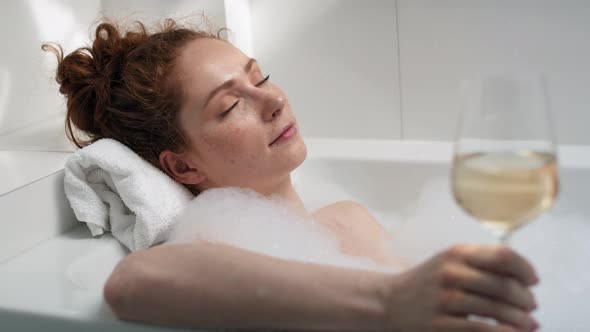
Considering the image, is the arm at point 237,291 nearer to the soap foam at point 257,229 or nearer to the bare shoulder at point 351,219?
the soap foam at point 257,229

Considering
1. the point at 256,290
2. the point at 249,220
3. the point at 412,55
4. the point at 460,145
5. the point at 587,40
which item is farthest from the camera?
the point at 412,55

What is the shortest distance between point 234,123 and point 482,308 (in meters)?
0.78

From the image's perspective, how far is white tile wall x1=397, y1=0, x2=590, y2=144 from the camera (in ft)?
6.34

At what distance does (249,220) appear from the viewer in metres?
1.43

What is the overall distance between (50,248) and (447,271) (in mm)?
997

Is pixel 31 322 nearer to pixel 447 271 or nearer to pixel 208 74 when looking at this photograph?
pixel 208 74

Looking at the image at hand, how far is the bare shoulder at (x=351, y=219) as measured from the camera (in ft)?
Result: 5.47

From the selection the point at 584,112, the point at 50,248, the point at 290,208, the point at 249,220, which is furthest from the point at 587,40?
the point at 50,248

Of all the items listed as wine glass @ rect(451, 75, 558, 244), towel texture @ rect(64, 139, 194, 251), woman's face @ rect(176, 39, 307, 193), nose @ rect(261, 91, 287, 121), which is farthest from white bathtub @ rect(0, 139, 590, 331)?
wine glass @ rect(451, 75, 558, 244)

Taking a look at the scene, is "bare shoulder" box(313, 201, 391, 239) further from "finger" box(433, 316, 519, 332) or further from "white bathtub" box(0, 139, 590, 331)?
"finger" box(433, 316, 519, 332)

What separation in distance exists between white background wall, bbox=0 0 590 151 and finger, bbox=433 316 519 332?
47.8 inches

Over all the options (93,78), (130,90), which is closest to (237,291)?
(130,90)

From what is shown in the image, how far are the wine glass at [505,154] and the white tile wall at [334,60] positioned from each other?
1281mm

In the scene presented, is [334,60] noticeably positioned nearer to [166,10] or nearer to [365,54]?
[365,54]
